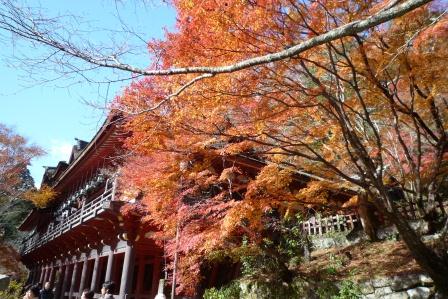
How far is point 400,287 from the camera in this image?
352 inches

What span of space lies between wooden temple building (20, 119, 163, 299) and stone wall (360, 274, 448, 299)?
7.52 m

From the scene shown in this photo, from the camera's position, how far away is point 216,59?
699cm

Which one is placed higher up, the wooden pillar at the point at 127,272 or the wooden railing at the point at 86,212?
the wooden railing at the point at 86,212

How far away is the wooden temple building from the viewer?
12468 mm

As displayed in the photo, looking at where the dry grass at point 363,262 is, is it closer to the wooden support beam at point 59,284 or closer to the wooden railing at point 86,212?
the wooden railing at point 86,212

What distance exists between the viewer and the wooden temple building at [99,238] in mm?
12468

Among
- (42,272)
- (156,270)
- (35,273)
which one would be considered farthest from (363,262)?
(35,273)

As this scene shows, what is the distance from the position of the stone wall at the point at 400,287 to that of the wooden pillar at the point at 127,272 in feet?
24.5

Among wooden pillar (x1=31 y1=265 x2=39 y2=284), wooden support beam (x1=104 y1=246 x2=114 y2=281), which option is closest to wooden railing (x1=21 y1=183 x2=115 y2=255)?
wooden support beam (x1=104 y1=246 x2=114 y2=281)

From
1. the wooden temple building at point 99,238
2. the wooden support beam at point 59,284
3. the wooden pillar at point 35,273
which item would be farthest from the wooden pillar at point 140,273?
the wooden pillar at point 35,273

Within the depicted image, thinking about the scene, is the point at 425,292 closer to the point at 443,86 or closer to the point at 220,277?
the point at 443,86

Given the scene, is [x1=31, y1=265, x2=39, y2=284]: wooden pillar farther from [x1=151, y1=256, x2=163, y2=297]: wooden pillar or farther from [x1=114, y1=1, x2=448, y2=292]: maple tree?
[x1=114, y1=1, x2=448, y2=292]: maple tree

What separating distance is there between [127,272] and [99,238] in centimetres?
385

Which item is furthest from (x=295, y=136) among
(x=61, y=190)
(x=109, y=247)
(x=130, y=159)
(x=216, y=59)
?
(x=61, y=190)
